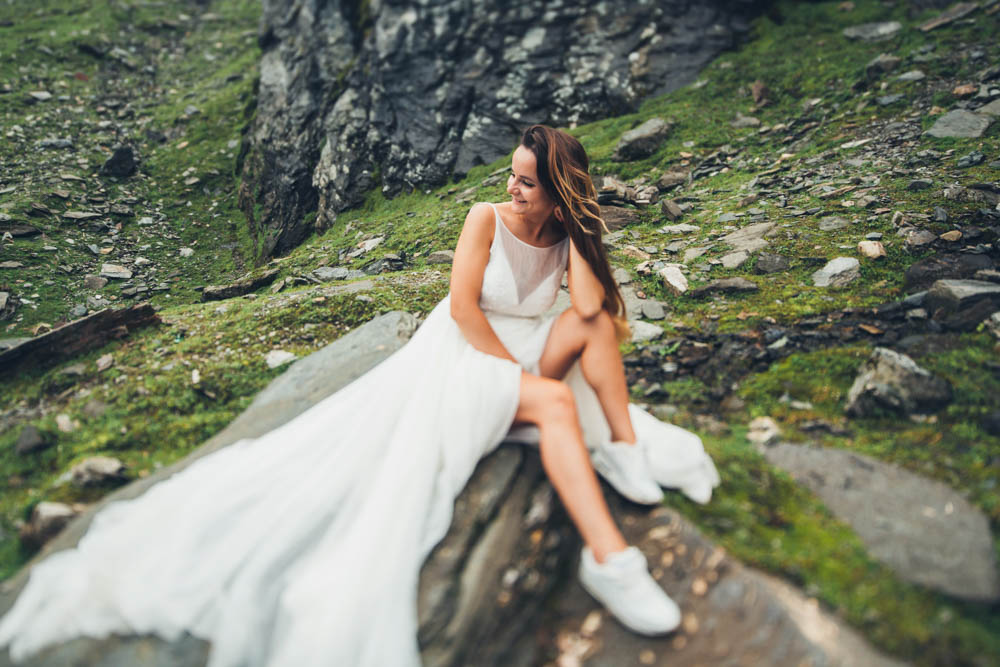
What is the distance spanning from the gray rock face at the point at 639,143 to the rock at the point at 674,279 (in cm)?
405

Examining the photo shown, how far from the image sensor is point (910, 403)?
3953 mm

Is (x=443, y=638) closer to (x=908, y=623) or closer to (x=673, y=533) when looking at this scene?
(x=673, y=533)

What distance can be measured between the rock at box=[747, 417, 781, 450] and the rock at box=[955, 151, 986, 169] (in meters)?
5.60

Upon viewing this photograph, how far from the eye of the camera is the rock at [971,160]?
22.8 ft

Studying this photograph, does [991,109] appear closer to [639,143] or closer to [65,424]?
[639,143]

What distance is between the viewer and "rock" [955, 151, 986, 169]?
6961mm

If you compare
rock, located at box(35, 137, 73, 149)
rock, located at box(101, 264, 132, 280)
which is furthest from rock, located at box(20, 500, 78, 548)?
rock, located at box(35, 137, 73, 149)

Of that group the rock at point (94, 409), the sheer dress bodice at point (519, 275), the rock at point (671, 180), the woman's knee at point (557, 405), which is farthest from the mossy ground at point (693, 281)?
the sheer dress bodice at point (519, 275)

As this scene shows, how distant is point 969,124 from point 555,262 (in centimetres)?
754

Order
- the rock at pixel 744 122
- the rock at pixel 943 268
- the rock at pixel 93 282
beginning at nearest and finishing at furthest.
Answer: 1. the rock at pixel 943 268
2. the rock at pixel 93 282
3. the rock at pixel 744 122

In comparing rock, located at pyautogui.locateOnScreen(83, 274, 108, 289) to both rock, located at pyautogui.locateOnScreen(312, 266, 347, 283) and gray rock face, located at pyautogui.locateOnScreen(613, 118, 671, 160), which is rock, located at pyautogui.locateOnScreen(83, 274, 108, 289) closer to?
rock, located at pyautogui.locateOnScreen(312, 266, 347, 283)

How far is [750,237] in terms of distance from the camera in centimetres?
706

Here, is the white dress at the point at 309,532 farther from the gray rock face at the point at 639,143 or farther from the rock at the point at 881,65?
the rock at the point at 881,65

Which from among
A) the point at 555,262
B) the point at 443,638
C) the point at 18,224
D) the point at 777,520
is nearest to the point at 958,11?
the point at 555,262
